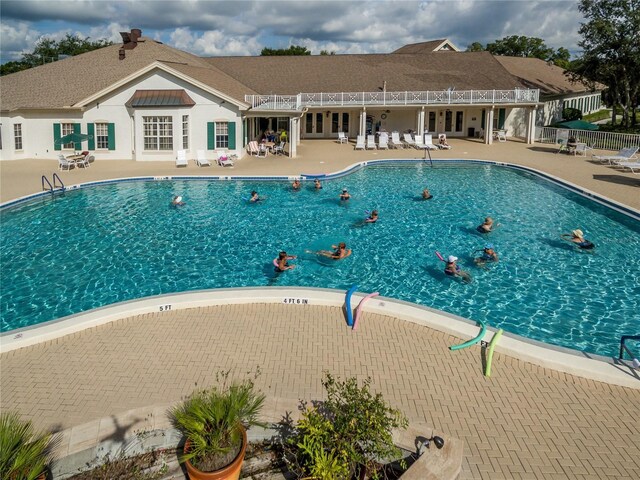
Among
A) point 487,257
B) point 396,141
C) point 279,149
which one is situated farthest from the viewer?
point 396,141

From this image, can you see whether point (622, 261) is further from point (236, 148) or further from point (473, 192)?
point (236, 148)

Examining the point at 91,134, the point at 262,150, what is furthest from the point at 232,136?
the point at 91,134

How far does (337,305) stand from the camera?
9.87 m

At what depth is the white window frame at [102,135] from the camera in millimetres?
28281

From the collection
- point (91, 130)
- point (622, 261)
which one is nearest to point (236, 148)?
point (91, 130)

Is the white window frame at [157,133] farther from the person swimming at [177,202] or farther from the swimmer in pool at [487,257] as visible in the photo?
the swimmer in pool at [487,257]

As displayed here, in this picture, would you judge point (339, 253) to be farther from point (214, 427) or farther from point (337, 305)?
point (214, 427)

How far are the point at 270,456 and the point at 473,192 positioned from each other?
1763cm

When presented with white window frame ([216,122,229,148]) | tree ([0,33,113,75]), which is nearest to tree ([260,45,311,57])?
tree ([0,33,113,75])

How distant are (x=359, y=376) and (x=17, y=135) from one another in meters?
28.5

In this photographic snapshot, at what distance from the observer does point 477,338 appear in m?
8.49

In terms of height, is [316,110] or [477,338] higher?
[316,110]

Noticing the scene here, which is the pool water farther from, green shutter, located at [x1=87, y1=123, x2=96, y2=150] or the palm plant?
green shutter, located at [x1=87, y1=123, x2=96, y2=150]

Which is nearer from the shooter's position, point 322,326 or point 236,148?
point 322,326
